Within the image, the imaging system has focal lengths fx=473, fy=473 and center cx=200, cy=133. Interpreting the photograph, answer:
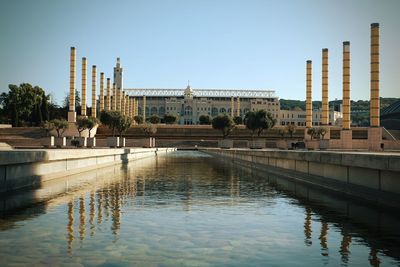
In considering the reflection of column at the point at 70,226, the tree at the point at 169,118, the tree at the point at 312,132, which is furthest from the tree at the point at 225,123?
the reflection of column at the point at 70,226

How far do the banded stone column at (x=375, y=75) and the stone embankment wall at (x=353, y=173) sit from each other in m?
46.0

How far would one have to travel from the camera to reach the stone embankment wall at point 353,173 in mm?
9797

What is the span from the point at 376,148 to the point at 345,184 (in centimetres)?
5128

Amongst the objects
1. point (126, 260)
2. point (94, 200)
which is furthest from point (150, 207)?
point (126, 260)

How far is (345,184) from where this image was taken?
12836 mm

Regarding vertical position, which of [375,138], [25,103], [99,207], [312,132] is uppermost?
[25,103]

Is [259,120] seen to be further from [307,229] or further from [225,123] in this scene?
[307,229]

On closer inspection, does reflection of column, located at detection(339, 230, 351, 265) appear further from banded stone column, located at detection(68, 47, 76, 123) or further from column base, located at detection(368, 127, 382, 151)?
banded stone column, located at detection(68, 47, 76, 123)

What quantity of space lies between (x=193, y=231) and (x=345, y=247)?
88.4 inches

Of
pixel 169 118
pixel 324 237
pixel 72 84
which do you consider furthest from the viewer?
pixel 169 118

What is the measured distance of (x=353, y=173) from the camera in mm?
12297

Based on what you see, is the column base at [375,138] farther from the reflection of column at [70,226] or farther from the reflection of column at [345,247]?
the reflection of column at [345,247]

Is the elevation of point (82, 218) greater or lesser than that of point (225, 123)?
lesser

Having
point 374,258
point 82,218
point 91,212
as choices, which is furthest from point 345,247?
point 91,212
